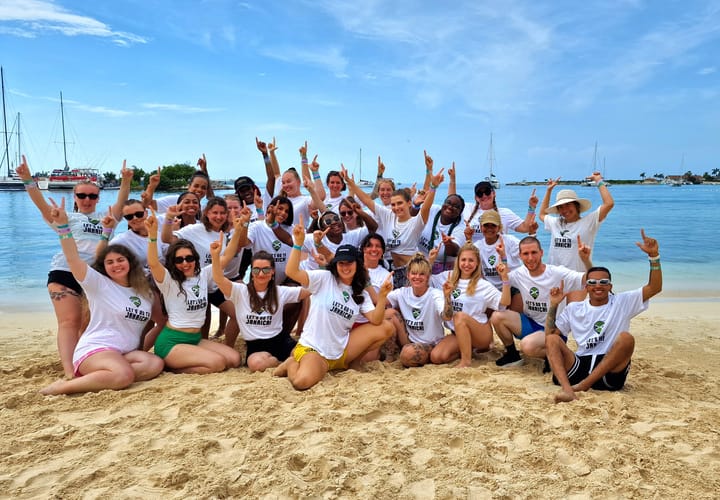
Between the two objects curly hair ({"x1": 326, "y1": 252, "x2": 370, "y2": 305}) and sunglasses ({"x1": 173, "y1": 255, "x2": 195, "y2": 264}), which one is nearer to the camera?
sunglasses ({"x1": 173, "y1": 255, "x2": 195, "y2": 264})

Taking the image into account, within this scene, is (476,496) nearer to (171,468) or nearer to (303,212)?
(171,468)

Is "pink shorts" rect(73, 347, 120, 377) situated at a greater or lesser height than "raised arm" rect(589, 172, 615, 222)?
lesser

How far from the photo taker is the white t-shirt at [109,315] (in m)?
4.74

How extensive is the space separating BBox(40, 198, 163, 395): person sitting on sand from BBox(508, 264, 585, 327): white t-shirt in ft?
13.1

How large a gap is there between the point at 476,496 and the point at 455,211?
4128 millimetres

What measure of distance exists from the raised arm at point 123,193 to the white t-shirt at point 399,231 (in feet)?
10.2

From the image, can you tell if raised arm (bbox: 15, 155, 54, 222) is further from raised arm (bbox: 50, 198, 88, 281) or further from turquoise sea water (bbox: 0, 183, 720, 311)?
turquoise sea water (bbox: 0, 183, 720, 311)

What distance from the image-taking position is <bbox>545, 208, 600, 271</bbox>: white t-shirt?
231 inches

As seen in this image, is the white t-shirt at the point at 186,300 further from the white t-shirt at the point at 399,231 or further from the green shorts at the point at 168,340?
the white t-shirt at the point at 399,231

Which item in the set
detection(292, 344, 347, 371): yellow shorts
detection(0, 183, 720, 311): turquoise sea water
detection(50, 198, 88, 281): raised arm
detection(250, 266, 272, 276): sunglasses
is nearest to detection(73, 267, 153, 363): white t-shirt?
detection(50, 198, 88, 281): raised arm

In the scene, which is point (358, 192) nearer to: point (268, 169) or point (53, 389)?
point (268, 169)

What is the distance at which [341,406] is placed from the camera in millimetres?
4227

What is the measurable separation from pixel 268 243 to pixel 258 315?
3.91 feet

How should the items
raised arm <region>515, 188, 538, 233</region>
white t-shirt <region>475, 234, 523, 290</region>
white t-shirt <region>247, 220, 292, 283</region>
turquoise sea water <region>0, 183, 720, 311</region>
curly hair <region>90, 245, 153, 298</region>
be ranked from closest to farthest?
curly hair <region>90, 245, 153, 298</region>
white t-shirt <region>475, 234, 523, 290</region>
white t-shirt <region>247, 220, 292, 283</region>
raised arm <region>515, 188, 538, 233</region>
turquoise sea water <region>0, 183, 720, 311</region>
